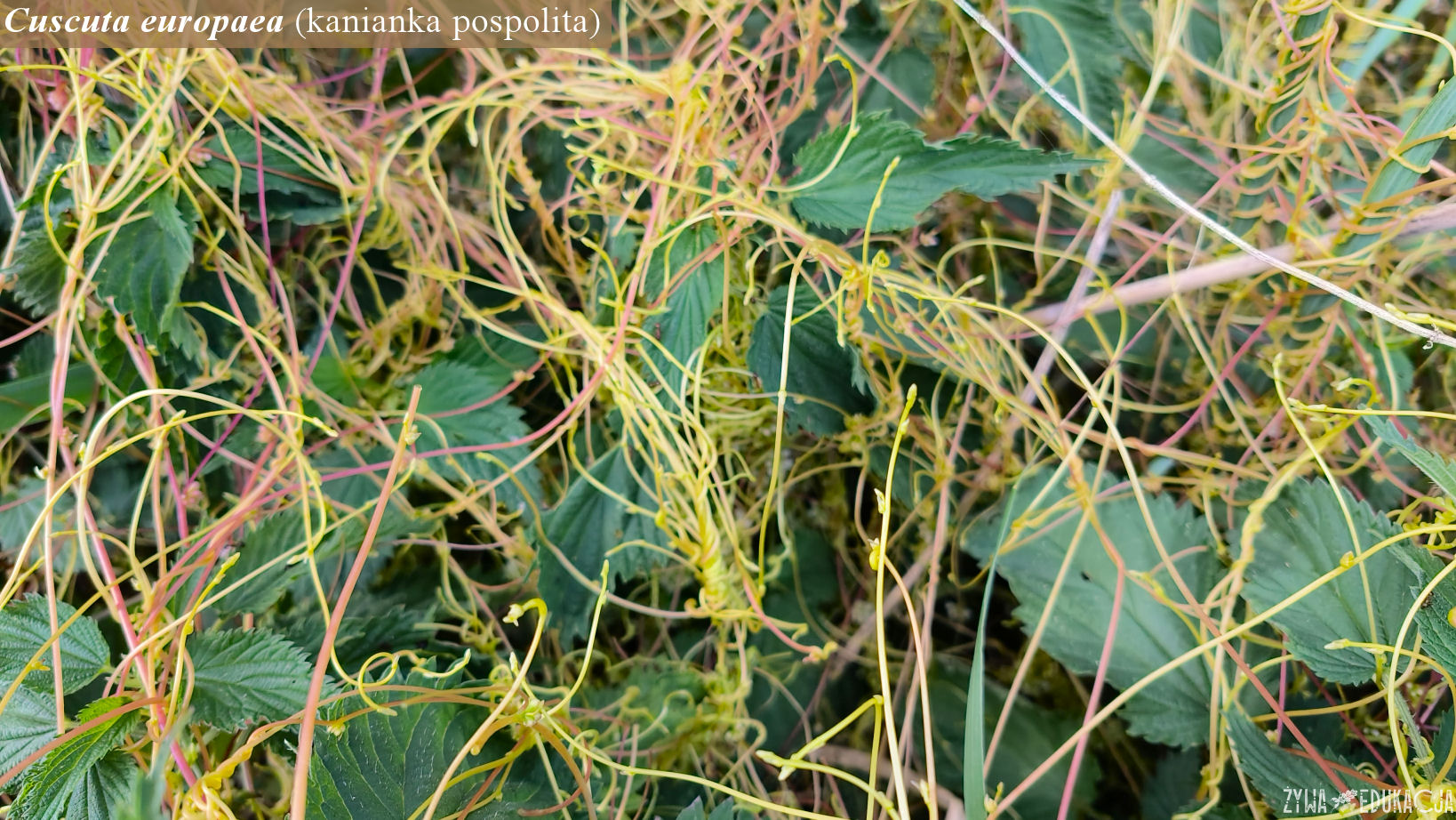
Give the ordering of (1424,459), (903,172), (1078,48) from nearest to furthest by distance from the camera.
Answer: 1. (1424,459)
2. (903,172)
3. (1078,48)

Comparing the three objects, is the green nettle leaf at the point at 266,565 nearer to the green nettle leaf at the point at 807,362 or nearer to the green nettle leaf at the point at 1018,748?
the green nettle leaf at the point at 807,362

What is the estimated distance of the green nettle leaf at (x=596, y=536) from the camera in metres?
0.56

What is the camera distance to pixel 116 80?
56 cm

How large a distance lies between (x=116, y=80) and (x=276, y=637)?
1.35ft

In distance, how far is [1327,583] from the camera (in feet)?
1.58

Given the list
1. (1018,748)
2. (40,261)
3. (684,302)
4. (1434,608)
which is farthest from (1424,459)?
(40,261)

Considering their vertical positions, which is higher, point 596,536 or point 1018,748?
point 596,536

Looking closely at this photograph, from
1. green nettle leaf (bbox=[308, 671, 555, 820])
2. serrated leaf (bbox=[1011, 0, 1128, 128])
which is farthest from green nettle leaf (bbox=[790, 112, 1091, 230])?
green nettle leaf (bbox=[308, 671, 555, 820])

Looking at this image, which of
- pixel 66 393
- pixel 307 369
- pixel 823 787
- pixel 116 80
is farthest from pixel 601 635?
pixel 116 80

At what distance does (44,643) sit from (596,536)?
0.33 meters

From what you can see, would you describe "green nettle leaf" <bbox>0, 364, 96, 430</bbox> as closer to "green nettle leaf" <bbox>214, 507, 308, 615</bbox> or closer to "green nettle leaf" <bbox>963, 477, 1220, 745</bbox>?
"green nettle leaf" <bbox>214, 507, 308, 615</bbox>

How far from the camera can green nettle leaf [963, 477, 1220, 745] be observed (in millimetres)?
516

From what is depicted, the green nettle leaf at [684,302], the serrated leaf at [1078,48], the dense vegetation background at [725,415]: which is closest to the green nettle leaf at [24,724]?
the dense vegetation background at [725,415]

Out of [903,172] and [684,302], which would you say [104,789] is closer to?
[684,302]
